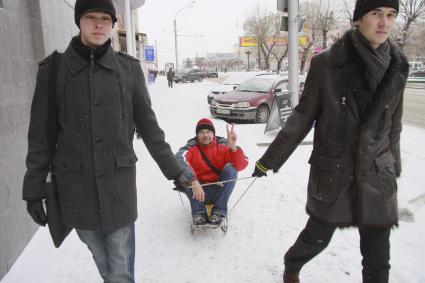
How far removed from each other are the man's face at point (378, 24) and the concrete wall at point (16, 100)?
2730 millimetres

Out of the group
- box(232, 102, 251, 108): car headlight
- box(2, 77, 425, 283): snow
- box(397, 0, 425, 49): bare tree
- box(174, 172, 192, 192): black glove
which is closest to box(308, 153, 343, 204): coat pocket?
box(174, 172, 192, 192): black glove

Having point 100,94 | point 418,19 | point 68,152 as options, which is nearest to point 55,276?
point 68,152

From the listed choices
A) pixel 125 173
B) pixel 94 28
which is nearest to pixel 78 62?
pixel 94 28

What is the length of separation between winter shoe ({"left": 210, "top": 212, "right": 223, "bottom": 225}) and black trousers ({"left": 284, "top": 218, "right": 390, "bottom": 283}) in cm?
115

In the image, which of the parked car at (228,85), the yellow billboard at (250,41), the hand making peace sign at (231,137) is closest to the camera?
the hand making peace sign at (231,137)

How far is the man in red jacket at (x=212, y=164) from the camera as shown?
372cm

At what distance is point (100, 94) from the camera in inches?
79.2

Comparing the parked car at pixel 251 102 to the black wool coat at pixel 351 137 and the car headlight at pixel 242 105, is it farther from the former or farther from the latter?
the black wool coat at pixel 351 137

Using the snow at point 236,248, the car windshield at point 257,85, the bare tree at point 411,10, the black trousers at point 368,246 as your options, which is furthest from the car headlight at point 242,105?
the bare tree at point 411,10

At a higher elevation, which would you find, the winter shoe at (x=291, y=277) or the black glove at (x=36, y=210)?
the black glove at (x=36, y=210)

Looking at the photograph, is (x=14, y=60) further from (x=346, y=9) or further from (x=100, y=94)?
(x=346, y=9)

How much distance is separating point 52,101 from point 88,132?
0.79 ft

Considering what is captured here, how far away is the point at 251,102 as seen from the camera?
11.7m

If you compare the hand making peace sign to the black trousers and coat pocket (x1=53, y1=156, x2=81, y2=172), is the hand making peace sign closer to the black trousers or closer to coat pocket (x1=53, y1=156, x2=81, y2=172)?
the black trousers
